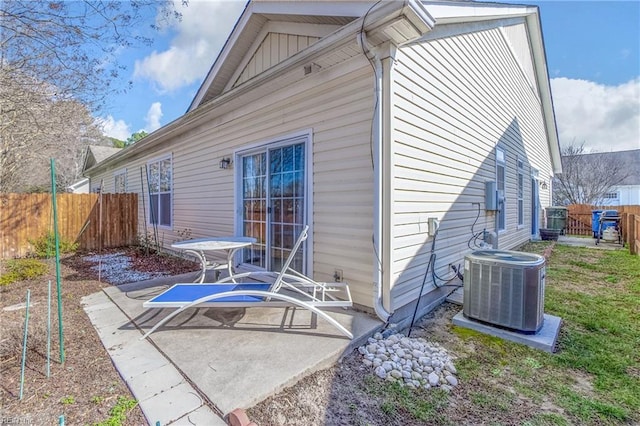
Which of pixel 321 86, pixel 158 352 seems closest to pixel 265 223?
pixel 321 86

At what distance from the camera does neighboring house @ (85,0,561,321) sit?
3.15 meters

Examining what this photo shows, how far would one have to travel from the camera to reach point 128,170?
10430 millimetres

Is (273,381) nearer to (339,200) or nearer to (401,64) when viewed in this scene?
(339,200)

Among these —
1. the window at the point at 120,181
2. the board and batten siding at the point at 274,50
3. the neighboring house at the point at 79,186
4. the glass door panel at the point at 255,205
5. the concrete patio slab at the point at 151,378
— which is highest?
the board and batten siding at the point at 274,50

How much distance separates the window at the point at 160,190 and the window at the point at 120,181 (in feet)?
9.21

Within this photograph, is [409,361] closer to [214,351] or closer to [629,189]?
[214,351]

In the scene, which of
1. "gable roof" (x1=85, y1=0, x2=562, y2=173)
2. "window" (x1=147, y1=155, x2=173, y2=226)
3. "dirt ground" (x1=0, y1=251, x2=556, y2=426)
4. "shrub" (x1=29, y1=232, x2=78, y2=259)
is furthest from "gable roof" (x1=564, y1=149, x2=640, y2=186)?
"shrub" (x1=29, y1=232, x2=78, y2=259)

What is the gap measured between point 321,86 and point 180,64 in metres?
6.64

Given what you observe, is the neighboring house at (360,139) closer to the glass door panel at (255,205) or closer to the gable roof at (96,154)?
the glass door panel at (255,205)

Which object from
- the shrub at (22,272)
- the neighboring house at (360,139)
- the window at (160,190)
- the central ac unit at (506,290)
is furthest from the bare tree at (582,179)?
the shrub at (22,272)

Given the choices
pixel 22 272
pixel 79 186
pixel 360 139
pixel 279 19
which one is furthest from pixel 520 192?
pixel 79 186

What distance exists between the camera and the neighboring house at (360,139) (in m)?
3.15

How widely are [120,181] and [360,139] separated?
11.3 m

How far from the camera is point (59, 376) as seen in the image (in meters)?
2.24
